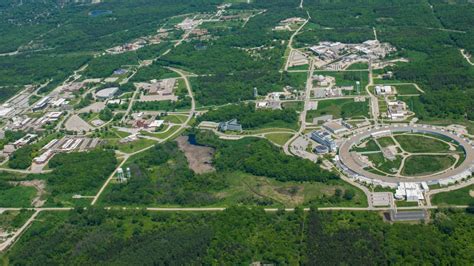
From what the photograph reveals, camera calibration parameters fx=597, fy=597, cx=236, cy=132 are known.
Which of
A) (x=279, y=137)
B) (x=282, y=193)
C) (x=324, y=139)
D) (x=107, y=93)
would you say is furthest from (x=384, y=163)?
(x=107, y=93)

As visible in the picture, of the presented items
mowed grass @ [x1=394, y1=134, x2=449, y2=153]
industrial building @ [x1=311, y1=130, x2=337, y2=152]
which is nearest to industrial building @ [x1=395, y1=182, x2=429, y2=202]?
mowed grass @ [x1=394, y1=134, x2=449, y2=153]

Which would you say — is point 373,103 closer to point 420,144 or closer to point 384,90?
point 384,90

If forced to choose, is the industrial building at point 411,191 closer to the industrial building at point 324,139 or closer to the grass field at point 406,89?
the industrial building at point 324,139

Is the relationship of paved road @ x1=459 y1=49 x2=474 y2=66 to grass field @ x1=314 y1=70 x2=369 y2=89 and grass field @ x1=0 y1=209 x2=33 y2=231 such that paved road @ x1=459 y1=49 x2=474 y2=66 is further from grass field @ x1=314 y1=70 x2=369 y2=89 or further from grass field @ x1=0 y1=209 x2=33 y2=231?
grass field @ x1=0 y1=209 x2=33 y2=231

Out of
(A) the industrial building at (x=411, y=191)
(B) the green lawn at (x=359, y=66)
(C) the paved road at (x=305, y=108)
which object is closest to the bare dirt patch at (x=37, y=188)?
(C) the paved road at (x=305, y=108)

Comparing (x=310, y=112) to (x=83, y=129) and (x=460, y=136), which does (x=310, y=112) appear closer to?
(x=460, y=136)
